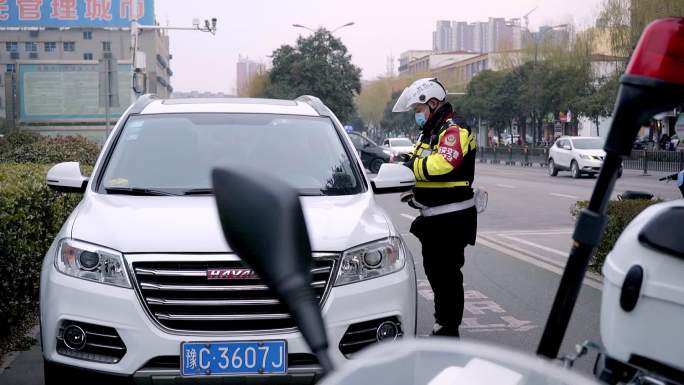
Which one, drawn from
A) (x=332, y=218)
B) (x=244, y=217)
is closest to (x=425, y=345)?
(x=244, y=217)

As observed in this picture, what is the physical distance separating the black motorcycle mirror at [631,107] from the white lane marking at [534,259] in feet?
25.2

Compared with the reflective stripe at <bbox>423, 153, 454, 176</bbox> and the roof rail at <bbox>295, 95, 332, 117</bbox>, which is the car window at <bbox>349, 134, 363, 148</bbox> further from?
the reflective stripe at <bbox>423, 153, 454, 176</bbox>

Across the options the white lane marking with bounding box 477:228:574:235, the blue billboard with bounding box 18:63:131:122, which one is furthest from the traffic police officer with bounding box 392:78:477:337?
the blue billboard with bounding box 18:63:131:122

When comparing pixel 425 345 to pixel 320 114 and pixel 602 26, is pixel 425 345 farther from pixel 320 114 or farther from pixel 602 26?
pixel 602 26

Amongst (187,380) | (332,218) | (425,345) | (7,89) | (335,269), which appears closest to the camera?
(425,345)

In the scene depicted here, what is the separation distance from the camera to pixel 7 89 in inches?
1758

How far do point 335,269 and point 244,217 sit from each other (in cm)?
301

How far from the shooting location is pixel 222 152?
570 cm

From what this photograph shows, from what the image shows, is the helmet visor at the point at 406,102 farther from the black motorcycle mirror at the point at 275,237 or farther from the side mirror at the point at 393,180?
the black motorcycle mirror at the point at 275,237

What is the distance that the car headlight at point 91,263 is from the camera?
4445 millimetres

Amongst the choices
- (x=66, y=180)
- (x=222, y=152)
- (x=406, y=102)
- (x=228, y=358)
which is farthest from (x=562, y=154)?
(x=228, y=358)

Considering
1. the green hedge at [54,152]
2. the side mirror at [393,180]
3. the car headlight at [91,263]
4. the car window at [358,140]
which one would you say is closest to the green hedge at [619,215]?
the side mirror at [393,180]

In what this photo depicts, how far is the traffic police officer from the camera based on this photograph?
236 inches

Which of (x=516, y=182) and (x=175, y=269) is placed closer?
(x=175, y=269)
